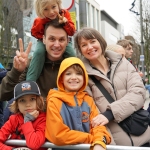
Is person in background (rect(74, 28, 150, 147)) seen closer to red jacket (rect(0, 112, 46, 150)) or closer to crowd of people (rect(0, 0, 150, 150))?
crowd of people (rect(0, 0, 150, 150))

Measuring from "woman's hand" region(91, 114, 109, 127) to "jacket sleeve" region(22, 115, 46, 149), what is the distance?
0.46 m

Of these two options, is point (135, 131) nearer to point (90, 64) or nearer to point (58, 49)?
point (90, 64)

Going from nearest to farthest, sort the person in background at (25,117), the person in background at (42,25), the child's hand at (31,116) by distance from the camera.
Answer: the person in background at (25,117)
the child's hand at (31,116)
the person in background at (42,25)

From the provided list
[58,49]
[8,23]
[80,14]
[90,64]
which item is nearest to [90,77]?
[90,64]

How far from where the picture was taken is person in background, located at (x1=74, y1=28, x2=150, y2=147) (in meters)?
2.35

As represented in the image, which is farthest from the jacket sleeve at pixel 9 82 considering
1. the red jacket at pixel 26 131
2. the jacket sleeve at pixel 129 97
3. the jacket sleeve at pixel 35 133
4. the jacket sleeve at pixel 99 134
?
the jacket sleeve at pixel 129 97

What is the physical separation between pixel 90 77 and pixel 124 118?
1.72ft

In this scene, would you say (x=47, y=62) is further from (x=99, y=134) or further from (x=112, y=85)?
(x=99, y=134)

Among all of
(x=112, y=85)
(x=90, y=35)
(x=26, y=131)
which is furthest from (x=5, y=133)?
(x=90, y=35)

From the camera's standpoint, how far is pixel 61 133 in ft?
7.14

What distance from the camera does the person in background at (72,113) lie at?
219cm

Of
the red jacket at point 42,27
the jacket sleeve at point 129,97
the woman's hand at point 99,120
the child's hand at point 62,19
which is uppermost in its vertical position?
the child's hand at point 62,19

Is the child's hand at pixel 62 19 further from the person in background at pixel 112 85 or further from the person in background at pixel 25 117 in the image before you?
the person in background at pixel 25 117

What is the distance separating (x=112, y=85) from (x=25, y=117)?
0.86 m
